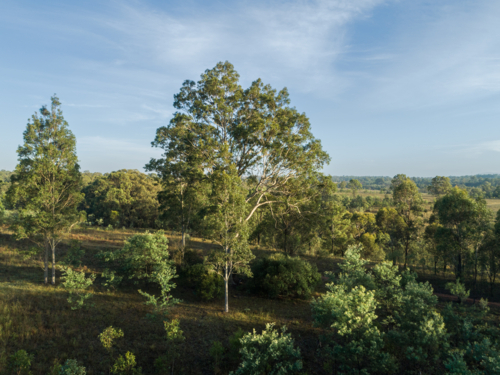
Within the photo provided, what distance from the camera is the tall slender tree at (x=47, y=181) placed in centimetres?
1686

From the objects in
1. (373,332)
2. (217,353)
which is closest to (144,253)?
(217,353)

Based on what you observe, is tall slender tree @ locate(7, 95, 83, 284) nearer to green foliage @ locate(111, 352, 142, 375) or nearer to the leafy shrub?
the leafy shrub

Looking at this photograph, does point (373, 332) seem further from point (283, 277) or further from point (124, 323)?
point (124, 323)

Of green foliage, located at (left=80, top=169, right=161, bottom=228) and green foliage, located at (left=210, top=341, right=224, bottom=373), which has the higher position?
green foliage, located at (left=80, top=169, right=161, bottom=228)

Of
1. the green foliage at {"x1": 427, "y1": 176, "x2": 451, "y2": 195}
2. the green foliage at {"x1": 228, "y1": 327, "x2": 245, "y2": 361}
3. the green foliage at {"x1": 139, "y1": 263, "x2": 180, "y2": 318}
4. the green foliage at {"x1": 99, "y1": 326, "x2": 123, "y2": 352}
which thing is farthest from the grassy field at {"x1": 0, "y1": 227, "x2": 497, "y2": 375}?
the green foliage at {"x1": 427, "y1": 176, "x2": 451, "y2": 195}

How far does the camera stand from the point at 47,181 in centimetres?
1756

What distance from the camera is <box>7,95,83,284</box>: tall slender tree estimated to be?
55.3 ft

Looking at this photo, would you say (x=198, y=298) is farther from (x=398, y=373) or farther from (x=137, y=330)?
(x=398, y=373)

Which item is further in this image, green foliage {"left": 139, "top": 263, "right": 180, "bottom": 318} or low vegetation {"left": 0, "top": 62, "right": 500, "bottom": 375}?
green foliage {"left": 139, "top": 263, "right": 180, "bottom": 318}

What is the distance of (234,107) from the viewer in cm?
1906

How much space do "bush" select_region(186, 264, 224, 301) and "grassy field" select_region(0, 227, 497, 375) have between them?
0.61m

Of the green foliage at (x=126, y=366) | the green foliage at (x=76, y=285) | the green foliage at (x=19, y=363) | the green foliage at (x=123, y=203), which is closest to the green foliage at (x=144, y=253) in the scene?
the green foliage at (x=76, y=285)

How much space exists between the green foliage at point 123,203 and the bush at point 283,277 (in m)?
34.5

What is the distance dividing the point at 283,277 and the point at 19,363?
46.0 ft
